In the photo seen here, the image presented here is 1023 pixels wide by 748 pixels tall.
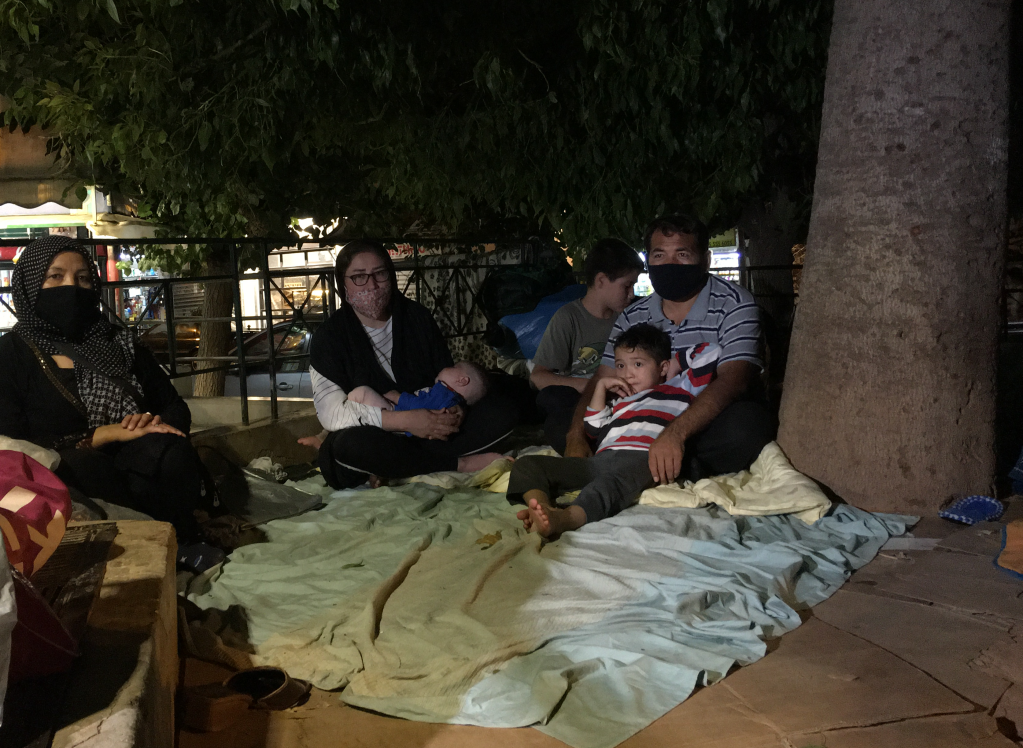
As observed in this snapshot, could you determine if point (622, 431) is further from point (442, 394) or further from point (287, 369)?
point (287, 369)

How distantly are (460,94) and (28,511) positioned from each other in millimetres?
7696

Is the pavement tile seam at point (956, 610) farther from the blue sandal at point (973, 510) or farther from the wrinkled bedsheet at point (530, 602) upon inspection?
the blue sandal at point (973, 510)

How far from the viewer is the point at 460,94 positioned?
30.2ft

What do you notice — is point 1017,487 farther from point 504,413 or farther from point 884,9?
point 504,413

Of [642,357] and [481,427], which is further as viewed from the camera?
[481,427]

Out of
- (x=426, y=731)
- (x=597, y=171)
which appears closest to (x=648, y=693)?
(x=426, y=731)

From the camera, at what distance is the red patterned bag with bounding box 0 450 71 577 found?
6.89ft

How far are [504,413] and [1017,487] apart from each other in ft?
8.46

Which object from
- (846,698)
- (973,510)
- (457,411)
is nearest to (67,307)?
(457,411)

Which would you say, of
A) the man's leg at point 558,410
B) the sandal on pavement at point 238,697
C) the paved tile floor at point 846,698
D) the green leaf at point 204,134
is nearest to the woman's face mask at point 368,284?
the man's leg at point 558,410

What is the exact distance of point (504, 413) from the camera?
5305 mm

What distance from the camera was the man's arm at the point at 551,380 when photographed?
18.0ft

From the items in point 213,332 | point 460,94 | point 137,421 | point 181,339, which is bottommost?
point 181,339

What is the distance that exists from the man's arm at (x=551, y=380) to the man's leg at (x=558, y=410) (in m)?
0.06
